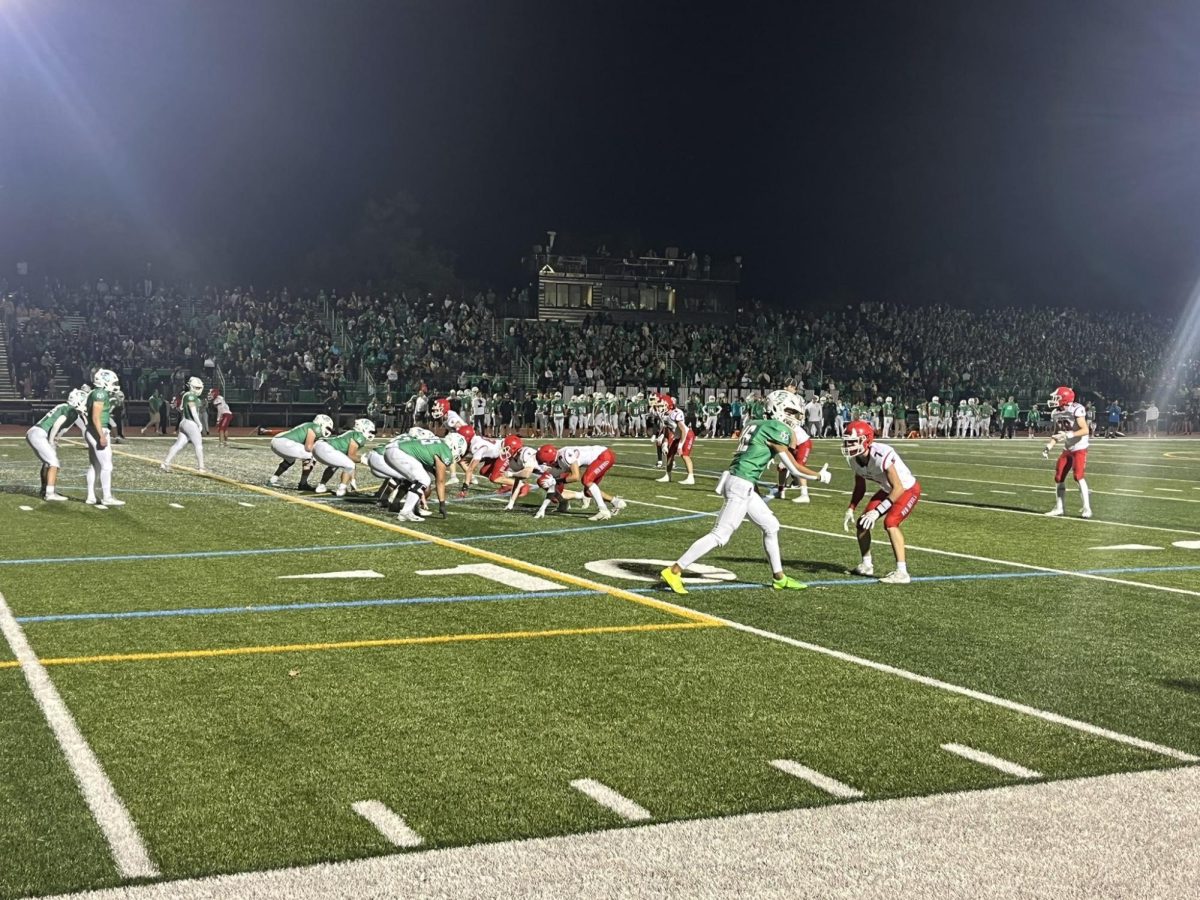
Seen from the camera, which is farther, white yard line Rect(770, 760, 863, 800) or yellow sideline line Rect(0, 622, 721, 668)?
yellow sideline line Rect(0, 622, 721, 668)

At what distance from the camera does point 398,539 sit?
508 inches

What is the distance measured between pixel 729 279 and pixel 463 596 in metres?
70.7

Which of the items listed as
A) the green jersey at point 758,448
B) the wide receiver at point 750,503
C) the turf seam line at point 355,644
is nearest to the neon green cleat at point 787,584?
the wide receiver at point 750,503

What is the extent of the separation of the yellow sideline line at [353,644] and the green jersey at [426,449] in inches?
268

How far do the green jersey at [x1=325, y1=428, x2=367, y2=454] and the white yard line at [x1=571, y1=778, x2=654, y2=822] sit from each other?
12.7m

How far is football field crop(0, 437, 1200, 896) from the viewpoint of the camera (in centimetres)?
475

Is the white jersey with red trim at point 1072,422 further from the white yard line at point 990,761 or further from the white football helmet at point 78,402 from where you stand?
the white football helmet at point 78,402

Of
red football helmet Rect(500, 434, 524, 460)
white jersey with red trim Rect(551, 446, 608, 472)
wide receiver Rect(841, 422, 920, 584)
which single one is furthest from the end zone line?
red football helmet Rect(500, 434, 524, 460)

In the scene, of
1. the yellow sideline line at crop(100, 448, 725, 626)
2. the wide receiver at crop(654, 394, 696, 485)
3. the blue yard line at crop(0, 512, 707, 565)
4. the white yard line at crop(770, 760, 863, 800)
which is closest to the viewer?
the white yard line at crop(770, 760, 863, 800)

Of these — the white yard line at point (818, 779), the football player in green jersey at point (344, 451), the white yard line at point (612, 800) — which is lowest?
the white yard line at point (612, 800)

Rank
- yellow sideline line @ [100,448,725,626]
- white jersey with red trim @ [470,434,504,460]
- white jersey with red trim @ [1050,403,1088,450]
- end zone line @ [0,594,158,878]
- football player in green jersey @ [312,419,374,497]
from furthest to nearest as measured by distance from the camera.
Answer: football player in green jersey @ [312,419,374,497], white jersey with red trim @ [1050,403,1088,450], white jersey with red trim @ [470,434,504,460], yellow sideline line @ [100,448,725,626], end zone line @ [0,594,158,878]

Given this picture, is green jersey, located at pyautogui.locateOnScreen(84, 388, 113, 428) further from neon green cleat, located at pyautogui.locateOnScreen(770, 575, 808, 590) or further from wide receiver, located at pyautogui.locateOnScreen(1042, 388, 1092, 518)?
wide receiver, located at pyautogui.locateOnScreen(1042, 388, 1092, 518)

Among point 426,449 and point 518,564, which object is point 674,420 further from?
point 518,564

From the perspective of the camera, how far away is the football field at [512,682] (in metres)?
4.75
